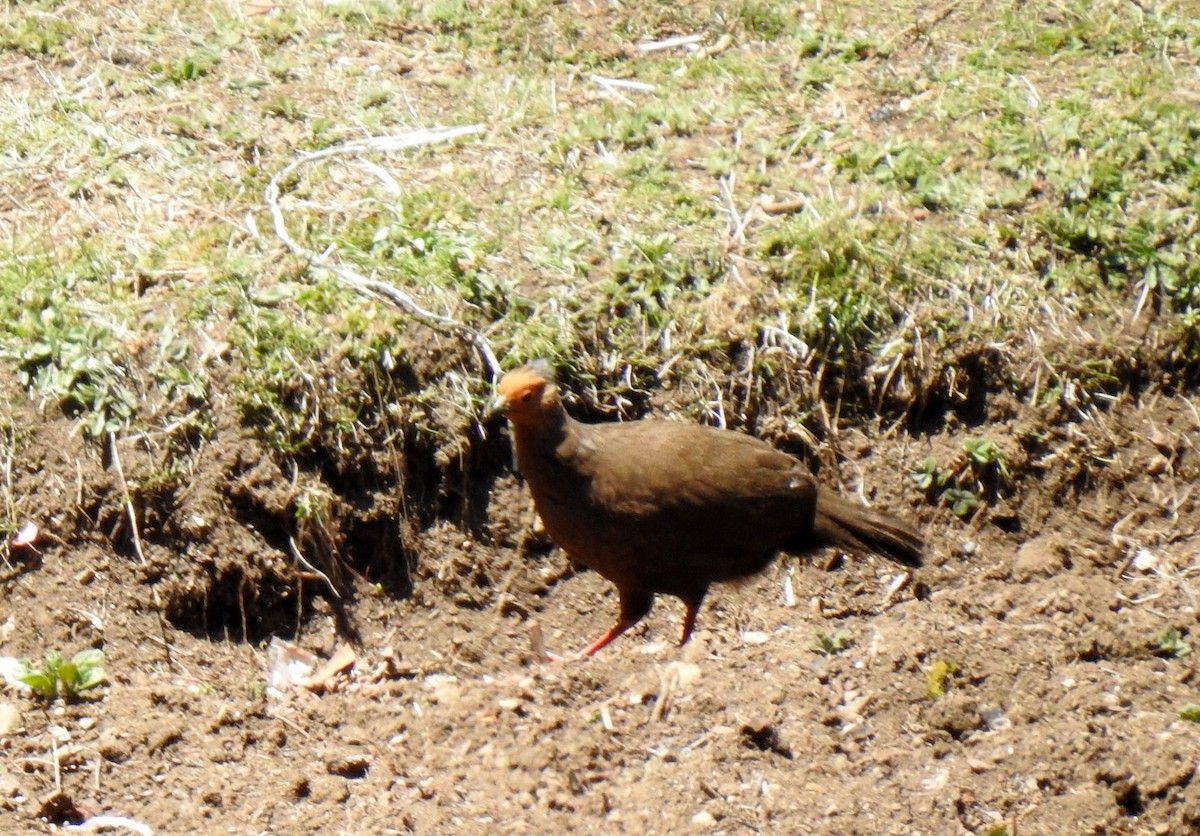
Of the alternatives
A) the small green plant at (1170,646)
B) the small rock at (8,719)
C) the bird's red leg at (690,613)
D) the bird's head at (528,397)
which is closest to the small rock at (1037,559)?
the small green plant at (1170,646)

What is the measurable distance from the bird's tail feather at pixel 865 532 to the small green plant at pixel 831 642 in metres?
0.34

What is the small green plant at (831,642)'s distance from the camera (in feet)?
14.7

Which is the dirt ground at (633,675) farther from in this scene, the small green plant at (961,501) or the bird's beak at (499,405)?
the bird's beak at (499,405)

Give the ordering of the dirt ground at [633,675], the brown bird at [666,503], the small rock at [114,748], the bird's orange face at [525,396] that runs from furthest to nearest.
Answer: the brown bird at [666,503]
the bird's orange face at [525,396]
the small rock at [114,748]
the dirt ground at [633,675]

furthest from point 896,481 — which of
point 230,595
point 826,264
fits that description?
point 230,595

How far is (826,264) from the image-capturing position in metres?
5.26

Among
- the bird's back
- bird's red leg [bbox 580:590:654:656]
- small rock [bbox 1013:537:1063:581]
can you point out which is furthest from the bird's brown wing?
small rock [bbox 1013:537:1063:581]

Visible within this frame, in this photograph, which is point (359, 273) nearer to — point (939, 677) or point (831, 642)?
point (831, 642)

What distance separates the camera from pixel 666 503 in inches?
179

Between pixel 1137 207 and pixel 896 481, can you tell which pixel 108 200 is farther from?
pixel 1137 207

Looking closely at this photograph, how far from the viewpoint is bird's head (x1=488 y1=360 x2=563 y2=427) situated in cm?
439

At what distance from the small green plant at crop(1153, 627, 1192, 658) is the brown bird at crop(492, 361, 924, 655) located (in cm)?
85

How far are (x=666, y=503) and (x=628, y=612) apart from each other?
466 mm

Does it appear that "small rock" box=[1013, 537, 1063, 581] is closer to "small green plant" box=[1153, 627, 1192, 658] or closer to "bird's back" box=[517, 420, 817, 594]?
"small green plant" box=[1153, 627, 1192, 658]
